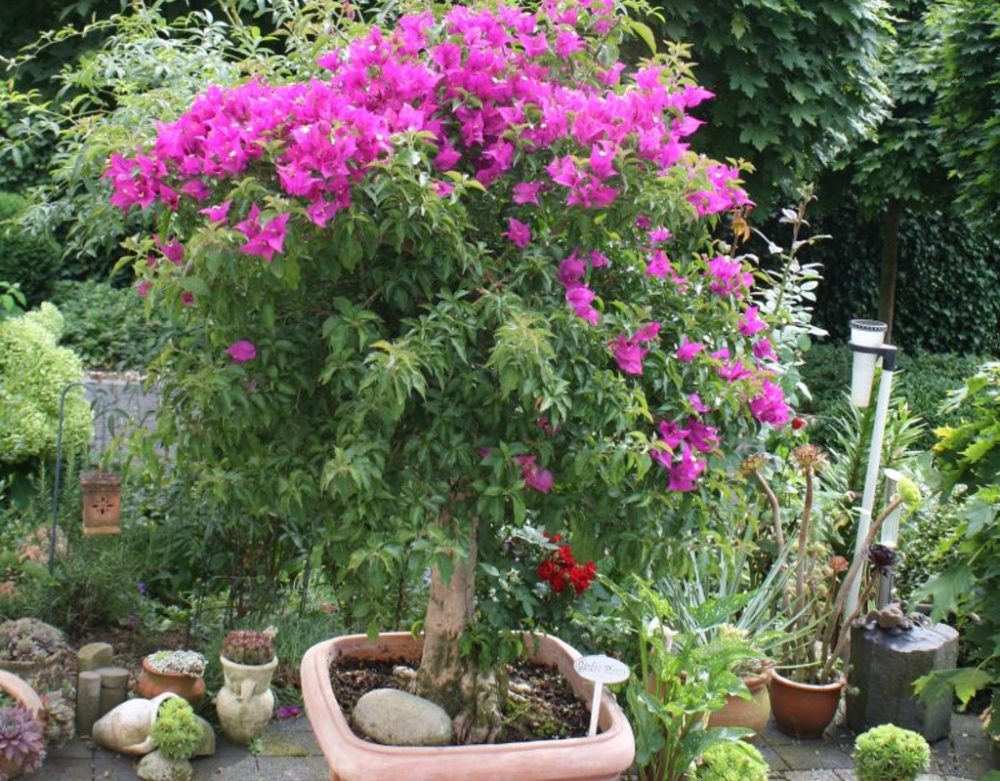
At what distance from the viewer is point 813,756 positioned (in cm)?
422

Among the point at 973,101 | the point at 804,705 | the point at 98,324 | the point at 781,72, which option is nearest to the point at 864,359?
the point at 804,705

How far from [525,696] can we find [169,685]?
4.12 ft

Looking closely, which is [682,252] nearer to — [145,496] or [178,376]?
[178,376]

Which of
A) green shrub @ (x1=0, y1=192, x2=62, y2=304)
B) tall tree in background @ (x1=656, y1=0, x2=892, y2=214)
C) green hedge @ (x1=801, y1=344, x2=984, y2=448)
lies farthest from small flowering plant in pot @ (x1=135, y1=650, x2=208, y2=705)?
green hedge @ (x1=801, y1=344, x2=984, y2=448)

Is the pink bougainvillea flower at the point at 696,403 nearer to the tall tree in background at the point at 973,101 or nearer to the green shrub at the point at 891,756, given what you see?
the green shrub at the point at 891,756

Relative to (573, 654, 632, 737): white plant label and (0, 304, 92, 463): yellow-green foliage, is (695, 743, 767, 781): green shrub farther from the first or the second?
(0, 304, 92, 463): yellow-green foliage

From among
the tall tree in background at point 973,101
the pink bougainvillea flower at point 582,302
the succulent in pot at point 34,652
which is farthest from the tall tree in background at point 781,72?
the succulent in pot at point 34,652

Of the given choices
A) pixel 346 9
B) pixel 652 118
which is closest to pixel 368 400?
pixel 652 118

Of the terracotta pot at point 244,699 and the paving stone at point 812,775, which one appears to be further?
the paving stone at point 812,775

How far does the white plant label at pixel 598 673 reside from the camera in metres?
2.89

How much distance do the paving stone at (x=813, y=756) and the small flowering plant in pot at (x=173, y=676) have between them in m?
1.96

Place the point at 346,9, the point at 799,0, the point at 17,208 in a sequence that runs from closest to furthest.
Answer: the point at 346,9, the point at 17,208, the point at 799,0

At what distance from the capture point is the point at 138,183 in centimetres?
258

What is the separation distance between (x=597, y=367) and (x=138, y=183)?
1.06 m
